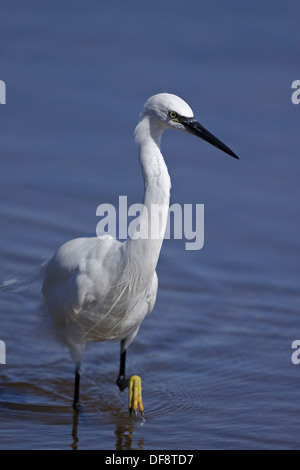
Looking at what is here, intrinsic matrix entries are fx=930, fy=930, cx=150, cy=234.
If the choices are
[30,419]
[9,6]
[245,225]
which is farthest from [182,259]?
[9,6]

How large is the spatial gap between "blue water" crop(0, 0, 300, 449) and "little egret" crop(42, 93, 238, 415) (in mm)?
357

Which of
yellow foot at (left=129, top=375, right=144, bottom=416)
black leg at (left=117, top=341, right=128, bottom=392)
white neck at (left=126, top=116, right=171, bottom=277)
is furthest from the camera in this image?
black leg at (left=117, top=341, right=128, bottom=392)

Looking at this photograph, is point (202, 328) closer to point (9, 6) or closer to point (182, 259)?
point (182, 259)

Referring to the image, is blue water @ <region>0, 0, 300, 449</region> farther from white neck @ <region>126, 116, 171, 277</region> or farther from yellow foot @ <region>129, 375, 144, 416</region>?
white neck @ <region>126, 116, 171, 277</region>

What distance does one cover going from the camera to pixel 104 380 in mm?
6551

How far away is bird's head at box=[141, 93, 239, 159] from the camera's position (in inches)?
208

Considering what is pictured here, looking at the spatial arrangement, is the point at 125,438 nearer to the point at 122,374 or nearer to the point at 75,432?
the point at 75,432

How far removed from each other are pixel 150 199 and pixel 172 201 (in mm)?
3598

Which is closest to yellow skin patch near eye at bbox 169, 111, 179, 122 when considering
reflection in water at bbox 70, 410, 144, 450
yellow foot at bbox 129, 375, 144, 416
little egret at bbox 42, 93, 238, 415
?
little egret at bbox 42, 93, 238, 415

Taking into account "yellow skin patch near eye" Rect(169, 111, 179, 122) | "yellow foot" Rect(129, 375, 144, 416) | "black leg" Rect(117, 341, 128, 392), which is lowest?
"yellow foot" Rect(129, 375, 144, 416)

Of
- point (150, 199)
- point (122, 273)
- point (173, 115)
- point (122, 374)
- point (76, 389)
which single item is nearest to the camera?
point (150, 199)

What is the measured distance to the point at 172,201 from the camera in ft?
28.8

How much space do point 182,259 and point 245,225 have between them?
37.2 inches

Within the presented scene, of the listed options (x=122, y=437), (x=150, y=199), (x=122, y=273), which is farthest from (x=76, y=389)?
(x=150, y=199)
